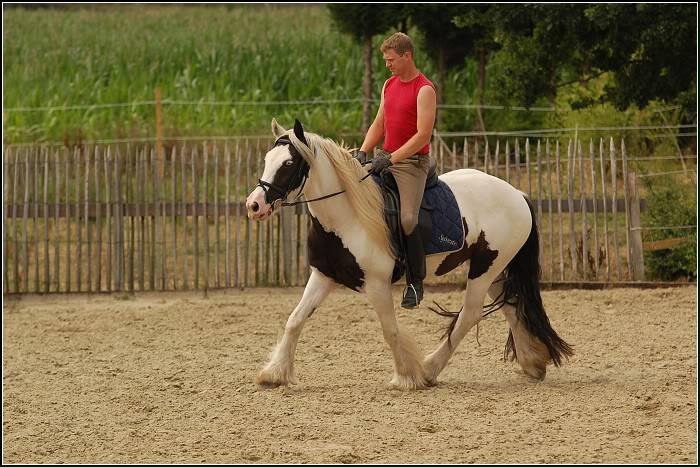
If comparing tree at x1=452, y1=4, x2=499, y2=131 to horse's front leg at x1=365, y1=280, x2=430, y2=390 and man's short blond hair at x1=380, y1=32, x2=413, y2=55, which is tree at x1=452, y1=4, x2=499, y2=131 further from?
horse's front leg at x1=365, y1=280, x2=430, y2=390

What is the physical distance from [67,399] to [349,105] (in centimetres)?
1490

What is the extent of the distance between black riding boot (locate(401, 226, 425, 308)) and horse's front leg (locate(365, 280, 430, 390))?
0.43 ft

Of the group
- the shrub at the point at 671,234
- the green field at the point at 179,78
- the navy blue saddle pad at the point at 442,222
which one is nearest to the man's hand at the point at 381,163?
the navy blue saddle pad at the point at 442,222

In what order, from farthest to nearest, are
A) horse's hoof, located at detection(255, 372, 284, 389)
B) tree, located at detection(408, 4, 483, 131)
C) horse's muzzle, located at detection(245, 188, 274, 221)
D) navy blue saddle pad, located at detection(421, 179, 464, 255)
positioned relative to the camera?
tree, located at detection(408, 4, 483, 131), horse's hoof, located at detection(255, 372, 284, 389), navy blue saddle pad, located at detection(421, 179, 464, 255), horse's muzzle, located at detection(245, 188, 274, 221)

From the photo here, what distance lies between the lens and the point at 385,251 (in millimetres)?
→ 6977

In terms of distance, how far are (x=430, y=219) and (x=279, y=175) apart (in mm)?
1119

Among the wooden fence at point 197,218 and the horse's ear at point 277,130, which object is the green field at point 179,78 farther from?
the horse's ear at point 277,130

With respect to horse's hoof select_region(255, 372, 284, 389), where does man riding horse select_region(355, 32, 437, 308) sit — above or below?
above

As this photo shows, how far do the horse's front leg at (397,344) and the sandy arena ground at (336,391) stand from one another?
122mm

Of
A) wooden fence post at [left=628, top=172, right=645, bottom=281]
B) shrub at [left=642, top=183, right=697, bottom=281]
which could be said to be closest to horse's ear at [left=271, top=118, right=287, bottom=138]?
wooden fence post at [left=628, top=172, right=645, bottom=281]

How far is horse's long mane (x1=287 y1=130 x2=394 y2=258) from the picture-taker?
22.5ft

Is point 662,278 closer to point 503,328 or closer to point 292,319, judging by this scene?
point 503,328

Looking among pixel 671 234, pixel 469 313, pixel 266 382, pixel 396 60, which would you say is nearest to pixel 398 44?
pixel 396 60

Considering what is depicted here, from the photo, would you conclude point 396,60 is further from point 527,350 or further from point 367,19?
point 367,19
